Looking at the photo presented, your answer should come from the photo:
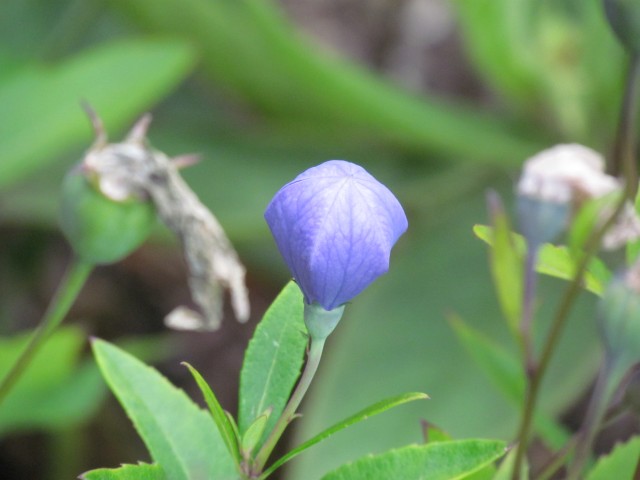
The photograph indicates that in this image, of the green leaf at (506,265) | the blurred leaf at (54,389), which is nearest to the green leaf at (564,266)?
the green leaf at (506,265)

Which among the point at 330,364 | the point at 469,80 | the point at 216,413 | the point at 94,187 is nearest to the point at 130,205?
the point at 94,187

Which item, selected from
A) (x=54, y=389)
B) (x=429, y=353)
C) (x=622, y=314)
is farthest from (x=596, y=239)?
(x=429, y=353)

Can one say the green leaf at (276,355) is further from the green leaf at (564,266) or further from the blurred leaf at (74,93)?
the blurred leaf at (74,93)

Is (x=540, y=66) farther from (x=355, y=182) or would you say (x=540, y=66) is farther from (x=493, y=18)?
(x=355, y=182)

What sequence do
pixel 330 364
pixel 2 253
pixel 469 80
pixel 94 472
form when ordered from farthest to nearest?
pixel 469 80 < pixel 2 253 < pixel 330 364 < pixel 94 472

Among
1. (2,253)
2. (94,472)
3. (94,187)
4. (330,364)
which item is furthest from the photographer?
(2,253)

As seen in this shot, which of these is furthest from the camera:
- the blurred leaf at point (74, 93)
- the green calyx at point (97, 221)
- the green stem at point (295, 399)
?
the blurred leaf at point (74, 93)
